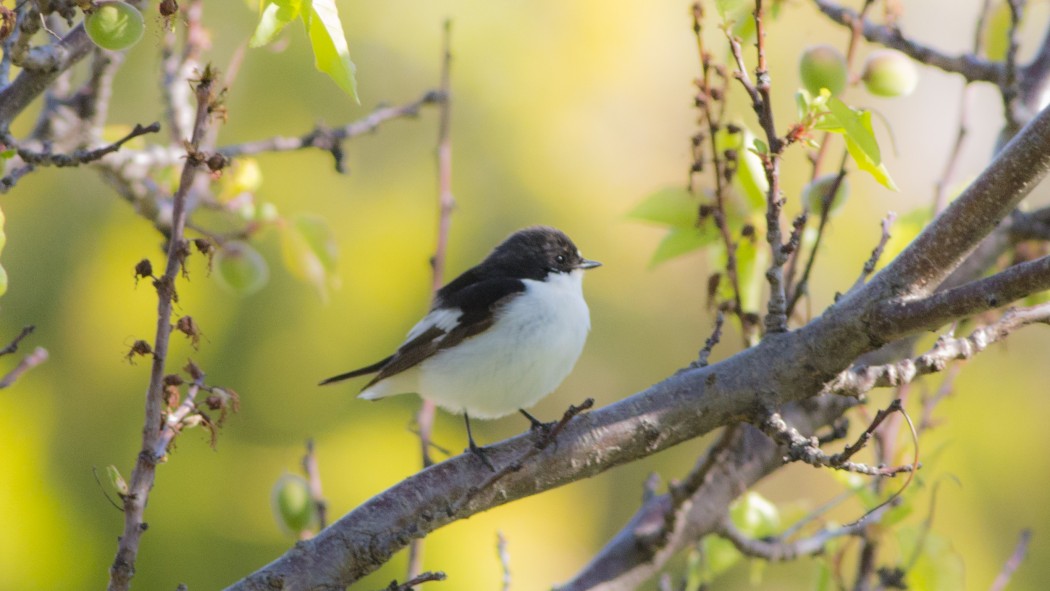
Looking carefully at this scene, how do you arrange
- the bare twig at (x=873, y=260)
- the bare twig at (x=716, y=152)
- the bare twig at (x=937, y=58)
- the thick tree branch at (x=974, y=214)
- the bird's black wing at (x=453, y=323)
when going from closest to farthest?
the thick tree branch at (x=974, y=214)
the bare twig at (x=873, y=260)
the bare twig at (x=716, y=152)
the bare twig at (x=937, y=58)
the bird's black wing at (x=453, y=323)

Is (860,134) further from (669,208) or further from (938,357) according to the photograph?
(669,208)

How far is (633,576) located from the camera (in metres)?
3.11

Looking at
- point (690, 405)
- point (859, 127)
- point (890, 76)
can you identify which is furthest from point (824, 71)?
point (690, 405)

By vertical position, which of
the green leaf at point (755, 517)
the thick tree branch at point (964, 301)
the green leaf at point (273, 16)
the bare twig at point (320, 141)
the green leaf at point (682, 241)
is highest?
the bare twig at point (320, 141)

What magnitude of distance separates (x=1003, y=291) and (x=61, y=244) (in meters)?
4.65

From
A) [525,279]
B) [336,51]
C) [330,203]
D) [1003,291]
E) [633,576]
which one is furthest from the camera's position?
[330,203]

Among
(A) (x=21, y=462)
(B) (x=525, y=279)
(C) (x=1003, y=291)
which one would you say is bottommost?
(C) (x=1003, y=291)

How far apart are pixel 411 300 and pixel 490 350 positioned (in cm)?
205

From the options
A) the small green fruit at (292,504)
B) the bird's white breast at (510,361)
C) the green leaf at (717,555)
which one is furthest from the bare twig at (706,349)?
the small green fruit at (292,504)

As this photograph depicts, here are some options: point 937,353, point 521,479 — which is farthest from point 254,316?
point 937,353

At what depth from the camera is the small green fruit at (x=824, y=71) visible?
8.40ft

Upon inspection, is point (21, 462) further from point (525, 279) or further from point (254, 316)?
point (525, 279)

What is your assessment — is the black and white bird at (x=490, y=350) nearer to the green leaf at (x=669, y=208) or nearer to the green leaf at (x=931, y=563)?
the green leaf at (x=669, y=208)

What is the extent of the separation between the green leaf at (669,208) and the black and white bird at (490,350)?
62 centimetres
